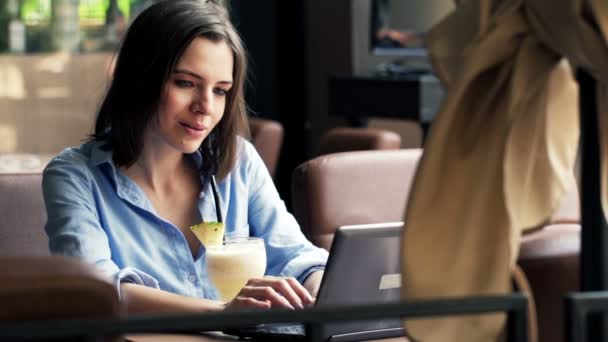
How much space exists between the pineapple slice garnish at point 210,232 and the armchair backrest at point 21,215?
18.9 inches

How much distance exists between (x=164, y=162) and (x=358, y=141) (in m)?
1.61

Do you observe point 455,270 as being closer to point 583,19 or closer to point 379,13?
point 583,19

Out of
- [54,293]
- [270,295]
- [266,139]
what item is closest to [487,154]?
[54,293]

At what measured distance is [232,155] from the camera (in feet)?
7.99

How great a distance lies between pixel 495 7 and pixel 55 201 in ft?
4.14

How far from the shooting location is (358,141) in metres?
3.91

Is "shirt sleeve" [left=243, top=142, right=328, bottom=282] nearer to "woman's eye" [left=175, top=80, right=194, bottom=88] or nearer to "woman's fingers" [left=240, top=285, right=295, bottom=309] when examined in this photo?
"woman's eye" [left=175, top=80, right=194, bottom=88]

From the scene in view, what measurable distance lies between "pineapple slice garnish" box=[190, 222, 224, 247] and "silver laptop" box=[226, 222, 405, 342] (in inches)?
10.4

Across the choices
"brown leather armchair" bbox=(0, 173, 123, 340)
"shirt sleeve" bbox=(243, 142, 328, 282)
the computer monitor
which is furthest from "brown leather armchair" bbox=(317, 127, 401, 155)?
"brown leather armchair" bbox=(0, 173, 123, 340)

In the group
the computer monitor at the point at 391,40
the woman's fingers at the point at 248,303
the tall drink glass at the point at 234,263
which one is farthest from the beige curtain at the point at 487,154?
the computer monitor at the point at 391,40

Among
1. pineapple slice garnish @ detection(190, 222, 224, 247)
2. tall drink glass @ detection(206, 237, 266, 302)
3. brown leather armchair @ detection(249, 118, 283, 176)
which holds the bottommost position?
brown leather armchair @ detection(249, 118, 283, 176)

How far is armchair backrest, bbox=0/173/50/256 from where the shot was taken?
2438 millimetres

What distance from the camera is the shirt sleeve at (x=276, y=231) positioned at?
2359 mm

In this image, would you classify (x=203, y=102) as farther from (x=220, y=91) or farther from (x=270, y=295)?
(x=270, y=295)
